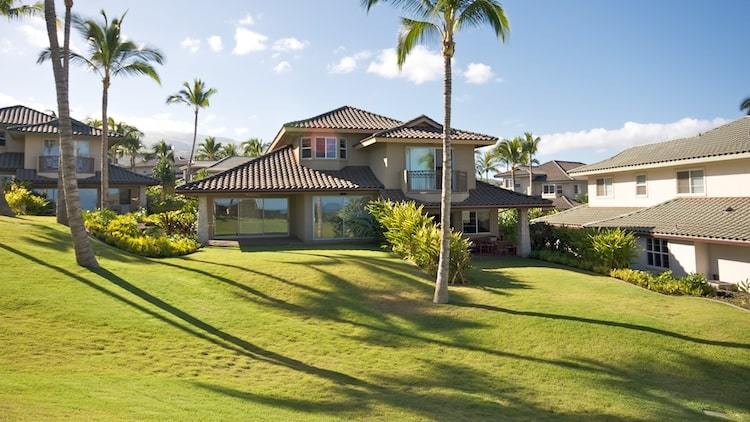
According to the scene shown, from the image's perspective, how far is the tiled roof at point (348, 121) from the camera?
2762 cm

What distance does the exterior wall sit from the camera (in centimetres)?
2367

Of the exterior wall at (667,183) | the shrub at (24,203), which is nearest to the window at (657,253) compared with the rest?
the exterior wall at (667,183)

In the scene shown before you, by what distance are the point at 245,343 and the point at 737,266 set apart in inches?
805

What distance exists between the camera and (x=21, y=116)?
3759 centimetres

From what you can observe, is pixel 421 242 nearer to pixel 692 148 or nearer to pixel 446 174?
pixel 446 174

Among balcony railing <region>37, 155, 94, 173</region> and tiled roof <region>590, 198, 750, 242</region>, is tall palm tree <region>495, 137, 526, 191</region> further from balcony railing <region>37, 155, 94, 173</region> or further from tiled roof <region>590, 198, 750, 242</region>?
balcony railing <region>37, 155, 94, 173</region>

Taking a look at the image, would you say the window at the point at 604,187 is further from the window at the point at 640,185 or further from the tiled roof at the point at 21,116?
the tiled roof at the point at 21,116

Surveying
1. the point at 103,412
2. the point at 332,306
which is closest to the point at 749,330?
the point at 332,306

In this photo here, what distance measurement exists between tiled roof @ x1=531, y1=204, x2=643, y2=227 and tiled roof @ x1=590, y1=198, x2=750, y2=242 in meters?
2.58

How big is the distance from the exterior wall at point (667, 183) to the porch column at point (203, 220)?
2584 centimetres

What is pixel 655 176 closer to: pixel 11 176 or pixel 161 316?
pixel 161 316

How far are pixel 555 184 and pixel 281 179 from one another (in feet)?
153

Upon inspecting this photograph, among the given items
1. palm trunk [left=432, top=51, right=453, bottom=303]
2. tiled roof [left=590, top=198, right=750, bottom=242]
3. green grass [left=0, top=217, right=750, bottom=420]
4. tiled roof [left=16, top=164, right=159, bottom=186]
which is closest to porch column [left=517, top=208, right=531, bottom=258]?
tiled roof [left=590, top=198, right=750, bottom=242]

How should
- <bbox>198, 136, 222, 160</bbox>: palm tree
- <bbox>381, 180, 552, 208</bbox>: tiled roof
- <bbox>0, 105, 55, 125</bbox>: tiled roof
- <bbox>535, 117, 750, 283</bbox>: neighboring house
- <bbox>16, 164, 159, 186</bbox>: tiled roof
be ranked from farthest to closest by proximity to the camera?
<bbox>198, 136, 222, 160</bbox>: palm tree < <bbox>0, 105, 55, 125</bbox>: tiled roof < <bbox>16, 164, 159, 186</bbox>: tiled roof < <bbox>381, 180, 552, 208</bbox>: tiled roof < <bbox>535, 117, 750, 283</bbox>: neighboring house
